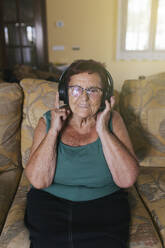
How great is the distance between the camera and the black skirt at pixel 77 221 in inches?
33.0

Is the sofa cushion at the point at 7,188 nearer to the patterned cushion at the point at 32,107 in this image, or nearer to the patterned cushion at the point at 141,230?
the patterned cushion at the point at 32,107

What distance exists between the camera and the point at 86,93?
1.00 m

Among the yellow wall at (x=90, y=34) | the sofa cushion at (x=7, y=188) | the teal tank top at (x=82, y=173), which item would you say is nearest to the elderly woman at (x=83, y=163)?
the teal tank top at (x=82, y=173)

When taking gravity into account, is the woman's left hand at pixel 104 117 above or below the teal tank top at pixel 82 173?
above

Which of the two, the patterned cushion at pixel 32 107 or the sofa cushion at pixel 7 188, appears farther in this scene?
the patterned cushion at pixel 32 107

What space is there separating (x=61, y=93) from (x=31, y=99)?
0.37m

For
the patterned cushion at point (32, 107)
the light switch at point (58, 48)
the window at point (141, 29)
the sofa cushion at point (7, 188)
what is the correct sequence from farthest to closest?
the light switch at point (58, 48)
the window at point (141, 29)
the patterned cushion at point (32, 107)
the sofa cushion at point (7, 188)

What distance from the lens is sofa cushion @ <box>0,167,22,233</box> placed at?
3.55 feet

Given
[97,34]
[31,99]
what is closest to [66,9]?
[97,34]

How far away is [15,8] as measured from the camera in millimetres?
4082

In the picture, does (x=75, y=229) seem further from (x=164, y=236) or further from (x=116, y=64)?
(x=116, y=64)

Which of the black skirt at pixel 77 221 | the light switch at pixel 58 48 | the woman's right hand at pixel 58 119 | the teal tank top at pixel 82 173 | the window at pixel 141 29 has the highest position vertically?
the window at pixel 141 29

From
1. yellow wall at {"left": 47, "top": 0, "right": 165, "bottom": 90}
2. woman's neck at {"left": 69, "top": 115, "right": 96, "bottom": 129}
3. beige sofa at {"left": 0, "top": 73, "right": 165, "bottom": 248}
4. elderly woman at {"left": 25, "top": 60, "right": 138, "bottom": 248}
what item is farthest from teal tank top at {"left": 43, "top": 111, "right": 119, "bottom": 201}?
yellow wall at {"left": 47, "top": 0, "right": 165, "bottom": 90}

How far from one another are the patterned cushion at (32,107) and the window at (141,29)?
128 inches
